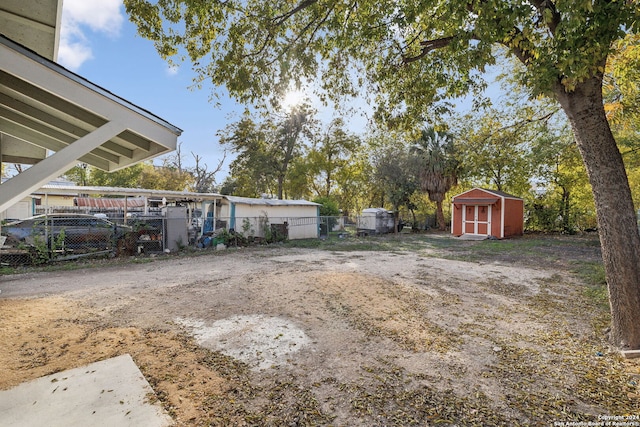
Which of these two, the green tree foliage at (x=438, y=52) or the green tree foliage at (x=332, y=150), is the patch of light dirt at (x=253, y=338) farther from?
the green tree foliage at (x=332, y=150)

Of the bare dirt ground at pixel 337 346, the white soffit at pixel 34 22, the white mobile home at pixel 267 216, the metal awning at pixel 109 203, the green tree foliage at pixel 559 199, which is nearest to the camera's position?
the bare dirt ground at pixel 337 346

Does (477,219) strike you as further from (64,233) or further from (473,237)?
(64,233)

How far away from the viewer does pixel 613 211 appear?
3.41 metres

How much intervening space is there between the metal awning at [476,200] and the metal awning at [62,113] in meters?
18.3

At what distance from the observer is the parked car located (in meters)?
8.73

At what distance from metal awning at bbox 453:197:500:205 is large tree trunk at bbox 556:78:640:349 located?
1521 centimetres

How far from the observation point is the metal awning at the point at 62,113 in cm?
225

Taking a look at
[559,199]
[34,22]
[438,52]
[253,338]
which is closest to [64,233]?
[34,22]

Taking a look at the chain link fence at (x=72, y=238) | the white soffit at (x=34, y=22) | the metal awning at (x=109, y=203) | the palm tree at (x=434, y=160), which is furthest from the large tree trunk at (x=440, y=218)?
the white soffit at (x=34, y=22)

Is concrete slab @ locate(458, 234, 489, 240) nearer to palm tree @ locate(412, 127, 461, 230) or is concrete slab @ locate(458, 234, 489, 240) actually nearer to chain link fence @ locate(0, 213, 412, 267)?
palm tree @ locate(412, 127, 461, 230)

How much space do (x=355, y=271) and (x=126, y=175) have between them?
28486 mm

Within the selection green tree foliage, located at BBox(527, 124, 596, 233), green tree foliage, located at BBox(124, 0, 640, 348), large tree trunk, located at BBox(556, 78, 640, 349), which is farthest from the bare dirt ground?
green tree foliage, located at BBox(527, 124, 596, 233)

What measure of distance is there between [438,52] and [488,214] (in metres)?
14.5

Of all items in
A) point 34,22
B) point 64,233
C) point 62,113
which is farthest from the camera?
point 64,233
